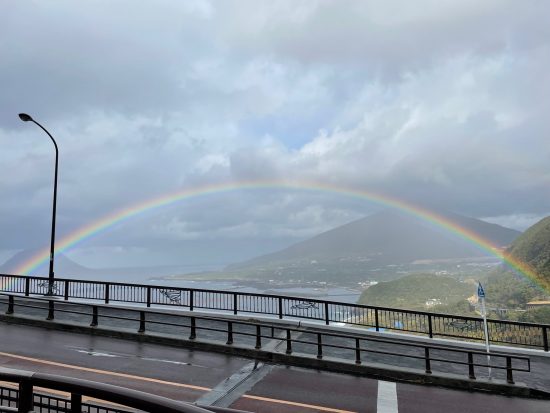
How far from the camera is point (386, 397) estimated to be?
10289 millimetres

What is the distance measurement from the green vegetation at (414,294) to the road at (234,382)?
6777 centimetres

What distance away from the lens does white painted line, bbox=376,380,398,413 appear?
9.45m

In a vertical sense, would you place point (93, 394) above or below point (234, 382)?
above

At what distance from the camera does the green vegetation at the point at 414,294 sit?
81.1m

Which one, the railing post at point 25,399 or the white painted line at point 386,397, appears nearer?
the railing post at point 25,399

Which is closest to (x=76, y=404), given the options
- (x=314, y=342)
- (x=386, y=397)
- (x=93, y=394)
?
(x=93, y=394)

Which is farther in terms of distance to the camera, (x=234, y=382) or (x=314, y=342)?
(x=314, y=342)

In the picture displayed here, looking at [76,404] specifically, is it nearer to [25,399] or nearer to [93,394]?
[25,399]

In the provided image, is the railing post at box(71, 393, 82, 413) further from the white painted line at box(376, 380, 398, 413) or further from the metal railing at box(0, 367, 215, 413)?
the white painted line at box(376, 380, 398, 413)

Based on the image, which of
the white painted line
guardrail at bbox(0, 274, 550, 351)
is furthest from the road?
guardrail at bbox(0, 274, 550, 351)

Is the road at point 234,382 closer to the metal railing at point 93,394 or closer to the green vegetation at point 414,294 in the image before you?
the metal railing at point 93,394

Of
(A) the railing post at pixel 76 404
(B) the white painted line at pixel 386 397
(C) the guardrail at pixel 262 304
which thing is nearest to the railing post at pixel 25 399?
(A) the railing post at pixel 76 404

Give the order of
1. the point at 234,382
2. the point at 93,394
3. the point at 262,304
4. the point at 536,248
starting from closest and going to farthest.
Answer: the point at 93,394 < the point at 234,382 < the point at 262,304 < the point at 536,248

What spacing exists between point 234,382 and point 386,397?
12.4ft
